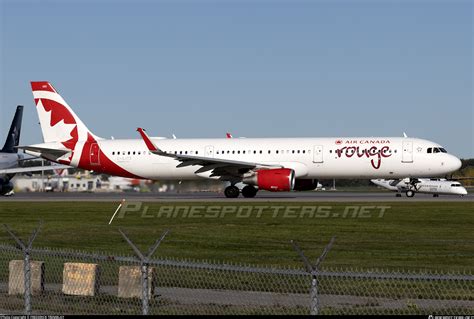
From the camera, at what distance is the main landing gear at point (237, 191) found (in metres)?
57.4

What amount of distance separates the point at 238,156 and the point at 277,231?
25449mm

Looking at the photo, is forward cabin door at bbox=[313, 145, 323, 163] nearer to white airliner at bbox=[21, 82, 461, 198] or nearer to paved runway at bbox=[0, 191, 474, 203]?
white airliner at bbox=[21, 82, 461, 198]

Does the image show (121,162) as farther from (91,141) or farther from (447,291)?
(447,291)

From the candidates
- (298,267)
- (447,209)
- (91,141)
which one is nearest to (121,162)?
(91,141)

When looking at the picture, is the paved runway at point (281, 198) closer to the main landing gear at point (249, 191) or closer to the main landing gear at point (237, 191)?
the main landing gear at point (237, 191)

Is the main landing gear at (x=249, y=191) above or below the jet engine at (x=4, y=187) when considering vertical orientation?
above

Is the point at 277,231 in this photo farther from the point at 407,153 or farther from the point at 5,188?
the point at 5,188

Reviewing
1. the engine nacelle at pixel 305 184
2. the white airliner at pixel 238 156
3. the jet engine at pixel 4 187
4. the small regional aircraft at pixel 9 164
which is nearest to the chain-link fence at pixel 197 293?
the white airliner at pixel 238 156

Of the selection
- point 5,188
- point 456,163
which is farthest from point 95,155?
point 5,188

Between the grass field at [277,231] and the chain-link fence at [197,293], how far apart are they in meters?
3.56

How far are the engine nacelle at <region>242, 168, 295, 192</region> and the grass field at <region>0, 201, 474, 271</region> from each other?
16.1ft

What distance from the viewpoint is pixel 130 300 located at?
652 inches

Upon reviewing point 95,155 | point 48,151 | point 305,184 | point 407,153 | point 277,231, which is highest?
point 407,153

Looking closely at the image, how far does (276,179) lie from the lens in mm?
53531
